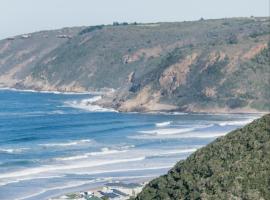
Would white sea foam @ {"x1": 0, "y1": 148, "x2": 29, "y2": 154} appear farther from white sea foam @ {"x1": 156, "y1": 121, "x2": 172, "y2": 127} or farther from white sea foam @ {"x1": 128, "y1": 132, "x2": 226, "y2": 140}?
white sea foam @ {"x1": 156, "y1": 121, "x2": 172, "y2": 127}

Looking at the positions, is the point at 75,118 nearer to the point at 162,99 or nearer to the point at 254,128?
the point at 162,99

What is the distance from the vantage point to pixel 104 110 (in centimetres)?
15788

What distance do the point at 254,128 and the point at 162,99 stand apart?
104 m

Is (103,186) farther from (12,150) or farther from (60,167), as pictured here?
(12,150)

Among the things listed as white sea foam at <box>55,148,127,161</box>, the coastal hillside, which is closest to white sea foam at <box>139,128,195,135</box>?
white sea foam at <box>55,148,127,161</box>

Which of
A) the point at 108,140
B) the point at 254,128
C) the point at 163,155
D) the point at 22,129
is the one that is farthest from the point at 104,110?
the point at 254,128

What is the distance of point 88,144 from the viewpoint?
10925 cm

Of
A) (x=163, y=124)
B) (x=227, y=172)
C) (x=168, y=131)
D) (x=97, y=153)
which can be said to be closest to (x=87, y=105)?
(x=163, y=124)

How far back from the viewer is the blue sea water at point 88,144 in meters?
83.4

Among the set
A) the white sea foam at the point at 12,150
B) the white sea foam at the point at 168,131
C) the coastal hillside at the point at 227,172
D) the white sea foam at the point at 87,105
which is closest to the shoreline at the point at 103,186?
the coastal hillside at the point at 227,172

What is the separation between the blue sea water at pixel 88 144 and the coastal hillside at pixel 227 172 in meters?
25.1

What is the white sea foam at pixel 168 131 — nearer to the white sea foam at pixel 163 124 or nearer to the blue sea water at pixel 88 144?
the blue sea water at pixel 88 144

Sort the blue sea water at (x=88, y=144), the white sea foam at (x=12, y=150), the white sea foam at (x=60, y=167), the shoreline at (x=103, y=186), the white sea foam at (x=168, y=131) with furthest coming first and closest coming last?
the white sea foam at (x=168, y=131) → the white sea foam at (x=12, y=150) → the white sea foam at (x=60, y=167) → the blue sea water at (x=88, y=144) → the shoreline at (x=103, y=186)

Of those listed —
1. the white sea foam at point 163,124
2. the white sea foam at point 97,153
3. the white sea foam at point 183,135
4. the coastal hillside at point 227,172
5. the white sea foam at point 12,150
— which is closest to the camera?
the coastal hillside at point 227,172
